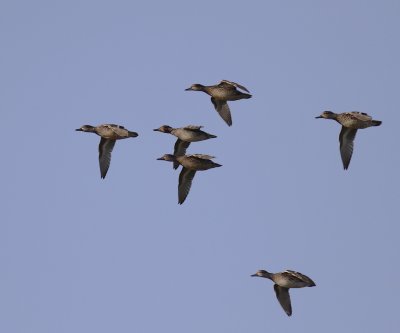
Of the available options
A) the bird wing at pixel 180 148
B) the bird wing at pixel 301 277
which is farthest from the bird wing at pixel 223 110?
the bird wing at pixel 301 277

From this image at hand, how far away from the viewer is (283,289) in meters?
36.8

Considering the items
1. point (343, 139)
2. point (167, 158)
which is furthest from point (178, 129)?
point (343, 139)

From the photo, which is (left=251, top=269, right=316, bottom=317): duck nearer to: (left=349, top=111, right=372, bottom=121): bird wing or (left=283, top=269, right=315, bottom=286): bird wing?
(left=283, top=269, right=315, bottom=286): bird wing

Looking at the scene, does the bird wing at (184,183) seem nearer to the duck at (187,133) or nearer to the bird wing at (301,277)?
the duck at (187,133)

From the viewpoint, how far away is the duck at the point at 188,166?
37.5m

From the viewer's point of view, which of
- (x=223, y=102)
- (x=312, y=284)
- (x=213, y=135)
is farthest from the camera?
(x=223, y=102)

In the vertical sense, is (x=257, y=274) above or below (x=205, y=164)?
below

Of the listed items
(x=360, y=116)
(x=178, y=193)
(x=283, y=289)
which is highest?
(x=360, y=116)

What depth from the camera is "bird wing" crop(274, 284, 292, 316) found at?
36.6 m

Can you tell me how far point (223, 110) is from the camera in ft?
131

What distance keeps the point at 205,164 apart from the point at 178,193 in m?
1.72

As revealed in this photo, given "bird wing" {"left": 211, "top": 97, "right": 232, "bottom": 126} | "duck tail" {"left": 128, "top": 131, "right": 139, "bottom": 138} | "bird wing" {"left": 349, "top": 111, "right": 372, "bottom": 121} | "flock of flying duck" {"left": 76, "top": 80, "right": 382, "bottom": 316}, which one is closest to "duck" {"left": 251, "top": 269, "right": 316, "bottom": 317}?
"flock of flying duck" {"left": 76, "top": 80, "right": 382, "bottom": 316}

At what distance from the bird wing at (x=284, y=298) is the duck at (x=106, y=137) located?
276 inches

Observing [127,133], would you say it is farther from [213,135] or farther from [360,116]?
[360,116]
